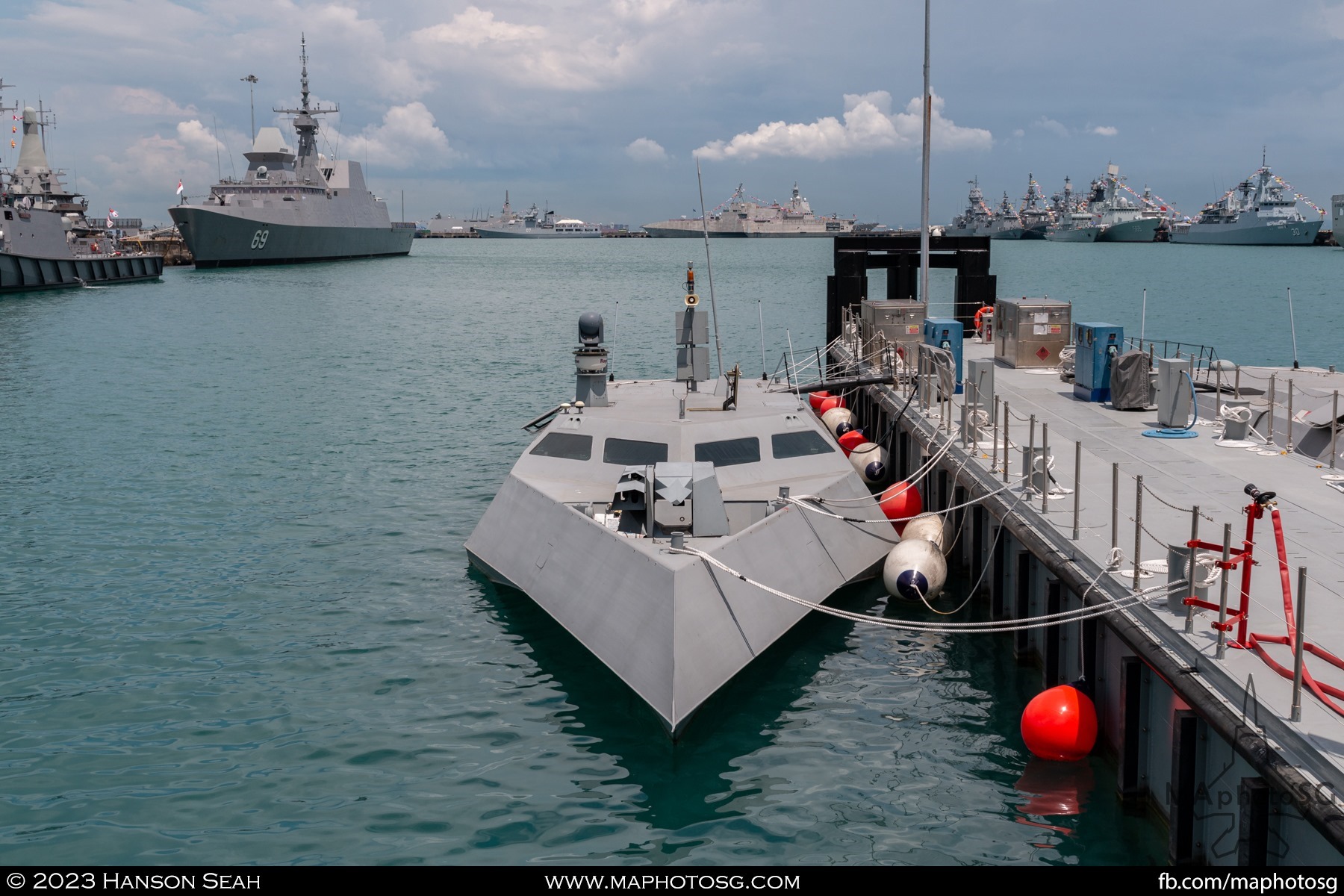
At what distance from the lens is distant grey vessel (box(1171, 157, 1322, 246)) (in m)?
176

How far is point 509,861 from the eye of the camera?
34.8ft

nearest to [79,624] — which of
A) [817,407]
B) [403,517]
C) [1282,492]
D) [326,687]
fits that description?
[326,687]

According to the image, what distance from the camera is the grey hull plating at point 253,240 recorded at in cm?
11644

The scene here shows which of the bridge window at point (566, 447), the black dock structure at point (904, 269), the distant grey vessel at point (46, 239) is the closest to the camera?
the bridge window at point (566, 447)

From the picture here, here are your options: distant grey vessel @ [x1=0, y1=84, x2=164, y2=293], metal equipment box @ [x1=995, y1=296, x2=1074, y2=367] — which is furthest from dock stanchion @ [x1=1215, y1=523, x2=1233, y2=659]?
distant grey vessel @ [x1=0, y1=84, x2=164, y2=293]

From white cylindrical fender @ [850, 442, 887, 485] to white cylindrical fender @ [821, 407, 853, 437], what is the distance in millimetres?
3204

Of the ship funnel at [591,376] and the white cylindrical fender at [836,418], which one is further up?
the ship funnel at [591,376]

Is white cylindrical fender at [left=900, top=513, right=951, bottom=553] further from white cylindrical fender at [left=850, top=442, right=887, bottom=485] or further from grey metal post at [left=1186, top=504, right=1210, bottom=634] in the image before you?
grey metal post at [left=1186, top=504, right=1210, bottom=634]

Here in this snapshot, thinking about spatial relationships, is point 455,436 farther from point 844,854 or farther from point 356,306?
point 356,306

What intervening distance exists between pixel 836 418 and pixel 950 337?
4585mm

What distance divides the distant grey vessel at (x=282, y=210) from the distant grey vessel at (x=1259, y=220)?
136502 mm

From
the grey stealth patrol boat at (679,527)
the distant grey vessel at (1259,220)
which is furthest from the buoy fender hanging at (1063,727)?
the distant grey vessel at (1259,220)

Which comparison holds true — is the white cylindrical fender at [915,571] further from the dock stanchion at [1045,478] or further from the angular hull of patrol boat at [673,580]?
the dock stanchion at [1045,478]

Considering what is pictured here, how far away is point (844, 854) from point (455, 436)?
2333cm
